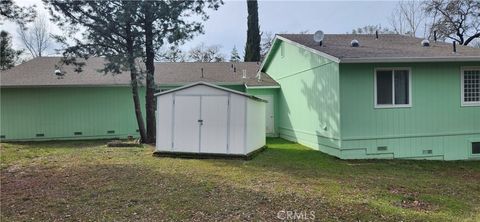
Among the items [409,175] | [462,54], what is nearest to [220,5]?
[462,54]

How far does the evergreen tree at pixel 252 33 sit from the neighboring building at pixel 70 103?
9.08 m

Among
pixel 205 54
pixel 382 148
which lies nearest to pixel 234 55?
pixel 205 54

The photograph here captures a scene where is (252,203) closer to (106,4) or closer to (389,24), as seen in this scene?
(106,4)

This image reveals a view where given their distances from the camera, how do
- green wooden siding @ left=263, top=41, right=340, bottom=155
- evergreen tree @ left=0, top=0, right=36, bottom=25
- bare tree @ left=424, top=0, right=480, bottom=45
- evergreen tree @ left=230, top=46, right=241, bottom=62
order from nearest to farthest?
evergreen tree @ left=0, top=0, right=36, bottom=25, green wooden siding @ left=263, top=41, right=340, bottom=155, bare tree @ left=424, top=0, right=480, bottom=45, evergreen tree @ left=230, top=46, right=241, bottom=62

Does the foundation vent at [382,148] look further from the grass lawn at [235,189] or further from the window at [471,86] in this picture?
the window at [471,86]

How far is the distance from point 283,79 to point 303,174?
26.7 feet

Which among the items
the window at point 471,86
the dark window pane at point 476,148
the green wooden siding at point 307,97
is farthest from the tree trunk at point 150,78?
the dark window pane at point 476,148

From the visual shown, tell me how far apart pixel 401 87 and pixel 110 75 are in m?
12.4

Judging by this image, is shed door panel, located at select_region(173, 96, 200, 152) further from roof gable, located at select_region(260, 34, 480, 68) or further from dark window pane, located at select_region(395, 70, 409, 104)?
dark window pane, located at select_region(395, 70, 409, 104)

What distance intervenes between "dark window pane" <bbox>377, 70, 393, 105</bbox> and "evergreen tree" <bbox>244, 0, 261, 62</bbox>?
15.5 m
